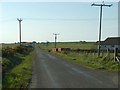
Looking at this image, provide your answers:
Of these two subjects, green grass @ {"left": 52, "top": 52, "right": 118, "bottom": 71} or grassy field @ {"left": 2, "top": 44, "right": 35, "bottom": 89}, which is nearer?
grassy field @ {"left": 2, "top": 44, "right": 35, "bottom": 89}

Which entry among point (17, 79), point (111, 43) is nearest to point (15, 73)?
point (17, 79)

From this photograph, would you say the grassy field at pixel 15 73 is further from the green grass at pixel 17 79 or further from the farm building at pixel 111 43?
the farm building at pixel 111 43

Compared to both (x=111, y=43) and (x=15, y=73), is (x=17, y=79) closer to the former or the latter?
(x=15, y=73)

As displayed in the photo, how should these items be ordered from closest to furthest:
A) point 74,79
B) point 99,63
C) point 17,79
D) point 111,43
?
point 17,79 < point 74,79 < point 99,63 < point 111,43

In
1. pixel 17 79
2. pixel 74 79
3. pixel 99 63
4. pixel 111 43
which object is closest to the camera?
pixel 17 79

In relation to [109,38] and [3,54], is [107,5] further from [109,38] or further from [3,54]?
[109,38]

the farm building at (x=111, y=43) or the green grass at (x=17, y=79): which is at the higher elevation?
the farm building at (x=111, y=43)

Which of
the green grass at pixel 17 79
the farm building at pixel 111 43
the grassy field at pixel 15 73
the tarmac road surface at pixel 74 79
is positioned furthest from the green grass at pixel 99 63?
the farm building at pixel 111 43

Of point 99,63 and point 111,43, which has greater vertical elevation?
point 111,43

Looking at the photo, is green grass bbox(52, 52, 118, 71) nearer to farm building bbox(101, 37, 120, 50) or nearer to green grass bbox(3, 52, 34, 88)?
green grass bbox(3, 52, 34, 88)

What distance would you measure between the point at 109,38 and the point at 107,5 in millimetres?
52115

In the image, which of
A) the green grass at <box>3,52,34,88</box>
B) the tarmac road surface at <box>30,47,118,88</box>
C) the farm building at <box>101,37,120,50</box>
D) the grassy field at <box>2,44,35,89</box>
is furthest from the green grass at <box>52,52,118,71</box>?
the farm building at <box>101,37,120,50</box>

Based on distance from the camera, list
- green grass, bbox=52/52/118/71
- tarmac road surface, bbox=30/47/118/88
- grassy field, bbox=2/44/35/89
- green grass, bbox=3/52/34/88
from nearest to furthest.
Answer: tarmac road surface, bbox=30/47/118/88 → green grass, bbox=3/52/34/88 → grassy field, bbox=2/44/35/89 → green grass, bbox=52/52/118/71

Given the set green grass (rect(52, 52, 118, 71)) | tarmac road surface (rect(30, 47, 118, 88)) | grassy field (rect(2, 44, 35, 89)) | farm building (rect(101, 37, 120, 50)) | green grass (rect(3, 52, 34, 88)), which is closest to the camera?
tarmac road surface (rect(30, 47, 118, 88))
